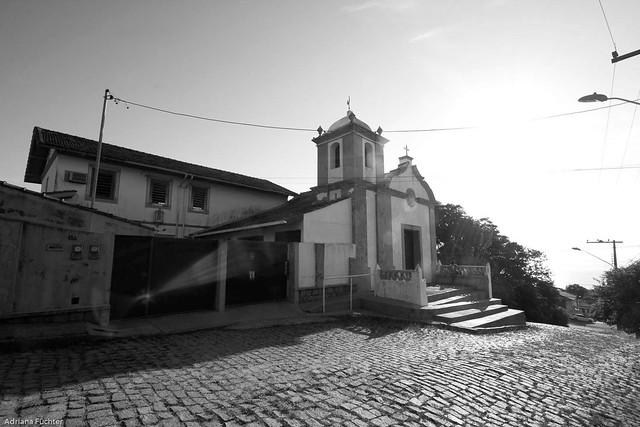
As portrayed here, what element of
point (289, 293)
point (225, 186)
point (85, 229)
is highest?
point (225, 186)

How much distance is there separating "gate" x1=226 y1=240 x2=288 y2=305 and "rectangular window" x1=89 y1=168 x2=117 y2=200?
7.47 metres

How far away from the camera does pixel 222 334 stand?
24.4ft

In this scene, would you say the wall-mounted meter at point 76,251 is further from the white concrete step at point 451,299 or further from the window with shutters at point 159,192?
the white concrete step at point 451,299

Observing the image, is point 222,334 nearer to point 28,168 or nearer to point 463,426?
point 463,426

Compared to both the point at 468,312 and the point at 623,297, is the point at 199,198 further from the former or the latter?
the point at 623,297

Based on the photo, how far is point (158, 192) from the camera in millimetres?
15062

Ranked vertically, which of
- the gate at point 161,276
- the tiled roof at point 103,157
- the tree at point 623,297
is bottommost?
the tree at point 623,297

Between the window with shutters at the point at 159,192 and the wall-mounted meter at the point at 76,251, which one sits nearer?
the wall-mounted meter at the point at 76,251

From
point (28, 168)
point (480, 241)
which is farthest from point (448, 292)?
point (28, 168)

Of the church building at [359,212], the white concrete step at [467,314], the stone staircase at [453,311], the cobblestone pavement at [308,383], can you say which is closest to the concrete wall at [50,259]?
the cobblestone pavement at [308,383]

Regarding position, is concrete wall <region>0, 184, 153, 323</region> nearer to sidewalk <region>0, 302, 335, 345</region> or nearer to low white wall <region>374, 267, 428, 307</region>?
sidewalk <region>0, 302, 335, 345</region>

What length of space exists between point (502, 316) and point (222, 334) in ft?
32.7

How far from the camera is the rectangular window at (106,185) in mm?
13281

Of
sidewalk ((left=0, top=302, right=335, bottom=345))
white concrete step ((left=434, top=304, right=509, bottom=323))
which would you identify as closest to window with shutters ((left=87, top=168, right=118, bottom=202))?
sidewalk ((left=0, top=302, right=335, bottom=345))
